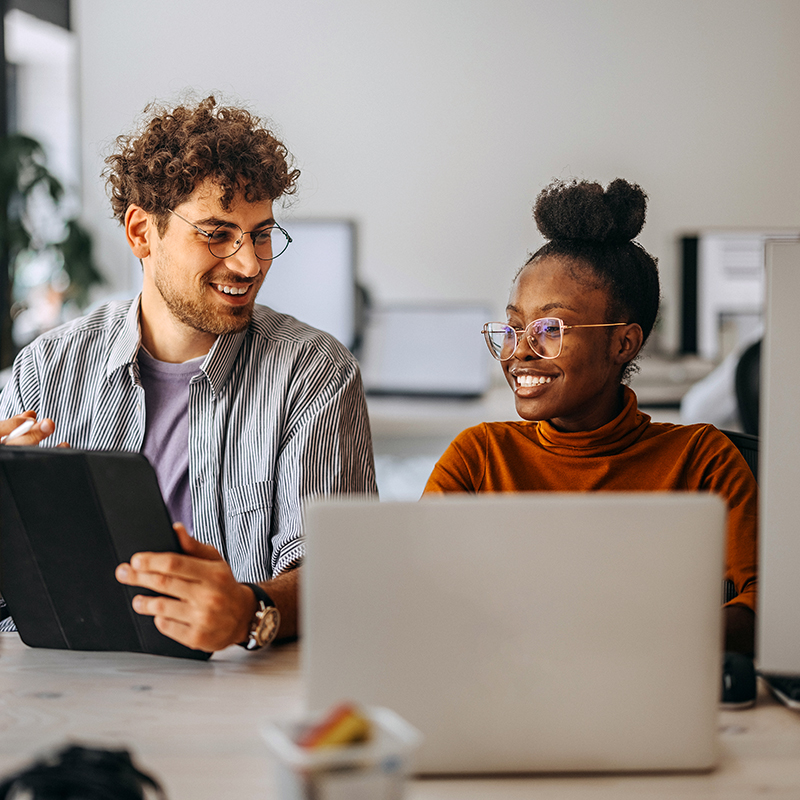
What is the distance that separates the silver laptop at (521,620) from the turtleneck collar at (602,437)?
1.85 feet

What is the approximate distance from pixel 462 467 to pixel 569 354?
0.75 ft

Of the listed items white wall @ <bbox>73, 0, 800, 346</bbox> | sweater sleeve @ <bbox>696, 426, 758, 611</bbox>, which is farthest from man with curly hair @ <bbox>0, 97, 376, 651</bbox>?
white wall @ <bbox>73, 0, 800, 346</bbox>

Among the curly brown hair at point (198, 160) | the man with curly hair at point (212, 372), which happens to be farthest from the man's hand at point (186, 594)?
the curly brown hair at point (198, 160)

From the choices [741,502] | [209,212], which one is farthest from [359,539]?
[209,212]

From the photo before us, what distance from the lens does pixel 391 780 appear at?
537mm

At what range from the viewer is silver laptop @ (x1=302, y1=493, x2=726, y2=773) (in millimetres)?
687

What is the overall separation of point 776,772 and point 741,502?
0.50m

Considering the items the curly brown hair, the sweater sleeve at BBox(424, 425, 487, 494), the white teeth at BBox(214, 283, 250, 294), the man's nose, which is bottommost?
the sweater sleeve at BBox(424, 425, 487, 494)

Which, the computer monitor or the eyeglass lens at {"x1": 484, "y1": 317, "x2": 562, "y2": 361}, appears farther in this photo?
the eyeglass lens at {"x1": 484, "y1": 317, "x2": 562, "y2": 361}

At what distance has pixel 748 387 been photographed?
100 inches

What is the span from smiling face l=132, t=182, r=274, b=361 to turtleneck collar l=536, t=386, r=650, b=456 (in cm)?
58

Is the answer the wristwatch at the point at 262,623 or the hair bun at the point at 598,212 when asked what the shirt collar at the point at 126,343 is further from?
the hair bun at the point at 598,212

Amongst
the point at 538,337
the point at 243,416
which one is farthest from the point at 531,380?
the point at 243,416

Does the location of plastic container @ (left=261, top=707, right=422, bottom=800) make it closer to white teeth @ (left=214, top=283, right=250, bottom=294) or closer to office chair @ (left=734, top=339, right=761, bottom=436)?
white teeth @ (left=214, top=283, right=250, bottom=294)
